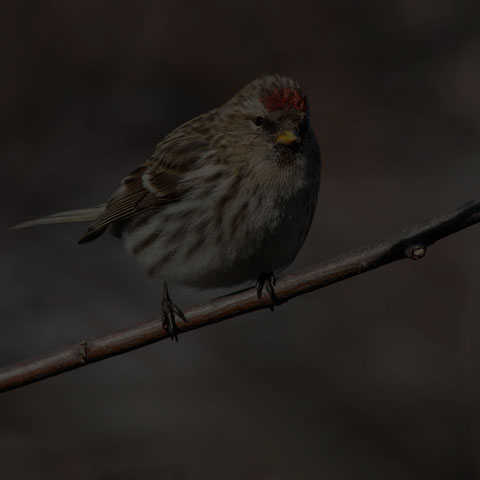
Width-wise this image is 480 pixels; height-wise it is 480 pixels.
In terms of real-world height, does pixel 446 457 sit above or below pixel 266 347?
below

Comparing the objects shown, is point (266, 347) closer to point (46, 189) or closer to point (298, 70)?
point (46, 189)

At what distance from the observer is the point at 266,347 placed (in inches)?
243

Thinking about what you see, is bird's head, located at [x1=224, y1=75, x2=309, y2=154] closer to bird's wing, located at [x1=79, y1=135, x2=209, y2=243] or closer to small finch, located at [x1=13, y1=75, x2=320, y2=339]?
small finch, located at [x1=13, y1=75, x2=320, y2=339]

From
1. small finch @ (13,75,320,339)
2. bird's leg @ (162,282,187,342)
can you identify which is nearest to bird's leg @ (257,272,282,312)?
small finch @ (13,75,320,339)

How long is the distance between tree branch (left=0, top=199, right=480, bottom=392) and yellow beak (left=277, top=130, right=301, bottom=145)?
0.63 meters

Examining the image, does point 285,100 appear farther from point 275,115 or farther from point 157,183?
point 157,183

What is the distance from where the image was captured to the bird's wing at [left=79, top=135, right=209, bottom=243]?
392 cm

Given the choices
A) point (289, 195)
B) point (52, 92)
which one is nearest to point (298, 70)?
point (52, 92)

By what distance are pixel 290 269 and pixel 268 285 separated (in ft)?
9.22

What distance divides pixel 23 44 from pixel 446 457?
13.1ft

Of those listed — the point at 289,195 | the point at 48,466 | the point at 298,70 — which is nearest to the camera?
the point at 289,195

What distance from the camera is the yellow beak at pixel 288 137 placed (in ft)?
11.3

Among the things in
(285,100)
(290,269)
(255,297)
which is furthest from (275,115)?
(290,269)

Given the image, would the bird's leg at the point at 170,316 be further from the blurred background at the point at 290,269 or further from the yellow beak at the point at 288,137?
the blurred background at the point at 290,269
